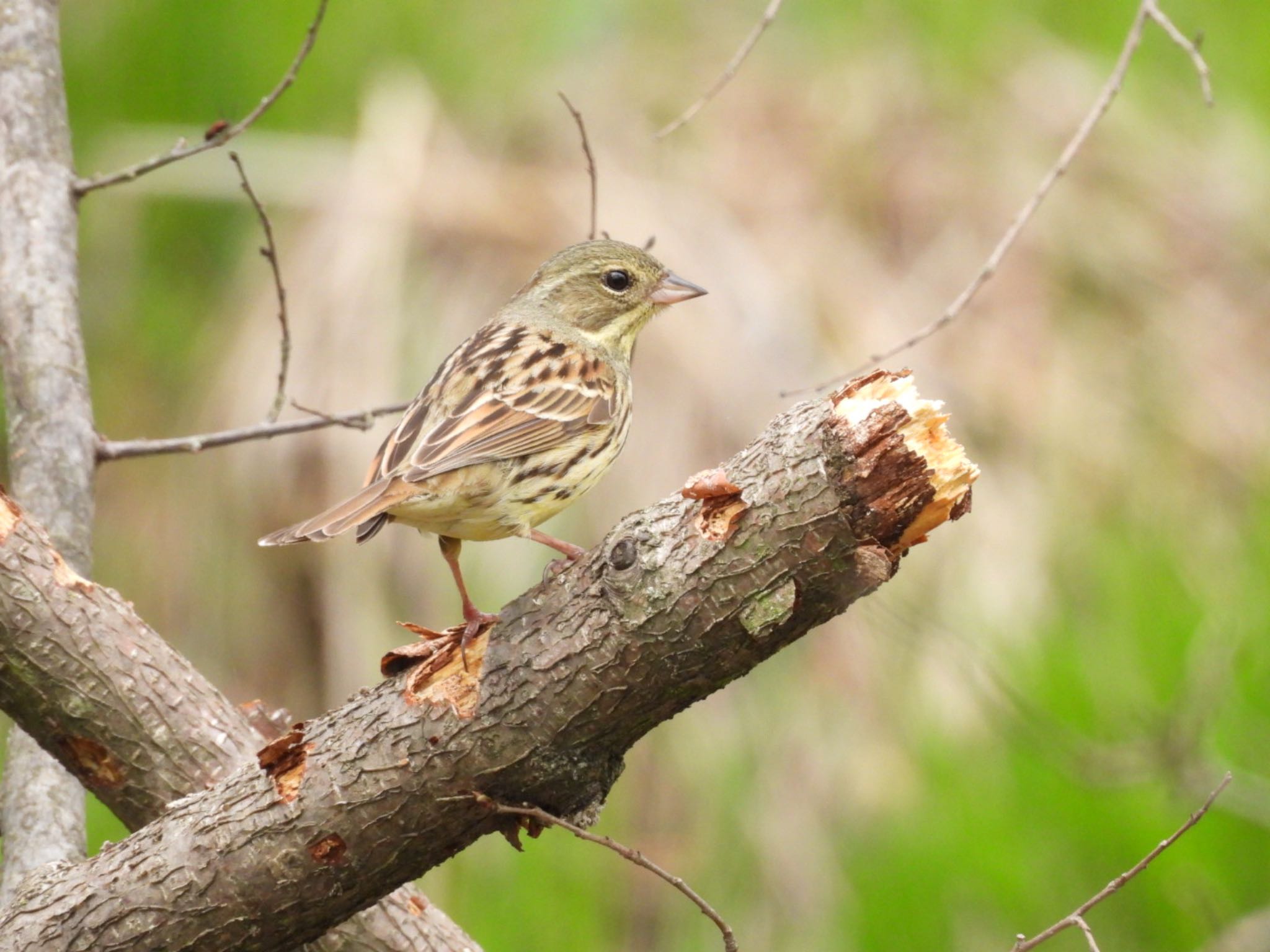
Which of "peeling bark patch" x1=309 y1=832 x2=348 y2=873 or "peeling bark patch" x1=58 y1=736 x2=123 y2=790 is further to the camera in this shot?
"peeling bark patch" x1=58 y1=736 x2=123 y2=790

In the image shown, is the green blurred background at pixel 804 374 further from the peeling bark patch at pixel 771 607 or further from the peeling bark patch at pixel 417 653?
the peeling bark patch at pixel 771 607

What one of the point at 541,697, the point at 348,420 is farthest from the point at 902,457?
the point at 348,420

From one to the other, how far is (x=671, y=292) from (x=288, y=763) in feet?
8.71

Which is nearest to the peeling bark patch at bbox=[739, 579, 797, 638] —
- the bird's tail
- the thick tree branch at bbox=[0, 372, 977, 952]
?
the thick tree branch at bbox=[0, 372, 977, 952]

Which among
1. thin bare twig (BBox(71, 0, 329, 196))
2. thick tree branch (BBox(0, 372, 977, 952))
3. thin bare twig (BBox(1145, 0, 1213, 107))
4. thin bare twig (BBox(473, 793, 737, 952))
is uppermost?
thin bare twig (BBox(71, 0, 329, 196))

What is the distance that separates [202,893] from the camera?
128 inches

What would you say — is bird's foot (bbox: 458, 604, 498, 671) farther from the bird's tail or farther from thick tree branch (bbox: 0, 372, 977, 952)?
the bird's tail

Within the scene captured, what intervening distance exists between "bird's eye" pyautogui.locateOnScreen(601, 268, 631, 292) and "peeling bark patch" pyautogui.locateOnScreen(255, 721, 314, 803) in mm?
2524

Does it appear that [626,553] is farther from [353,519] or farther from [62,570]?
[62,570]

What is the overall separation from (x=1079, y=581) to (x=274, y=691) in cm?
371

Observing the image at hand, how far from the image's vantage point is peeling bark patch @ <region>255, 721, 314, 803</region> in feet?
10.5

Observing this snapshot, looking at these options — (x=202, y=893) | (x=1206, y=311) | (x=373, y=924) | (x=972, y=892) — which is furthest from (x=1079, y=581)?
(x=202, y=893)

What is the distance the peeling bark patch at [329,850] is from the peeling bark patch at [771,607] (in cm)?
96

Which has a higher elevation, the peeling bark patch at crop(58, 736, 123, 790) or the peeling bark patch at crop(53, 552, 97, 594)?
the peeling bark patch at crop(53, 552, 97, 594)
